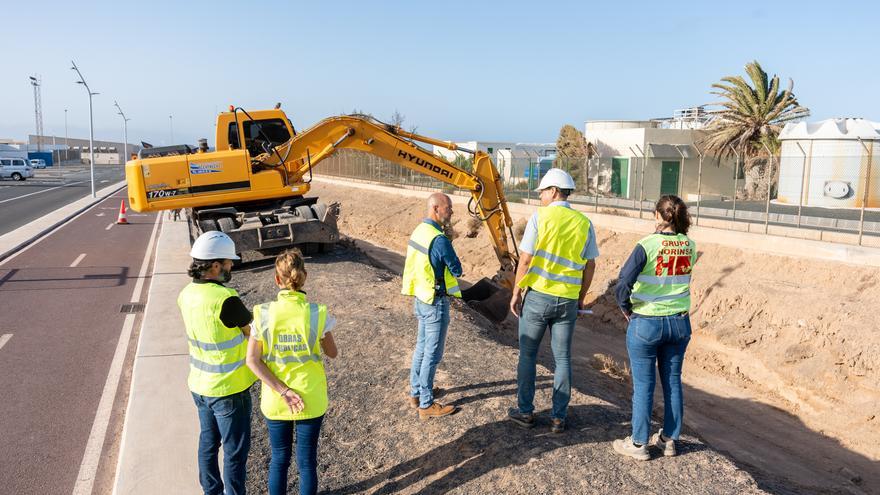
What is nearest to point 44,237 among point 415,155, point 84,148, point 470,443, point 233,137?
point 233,137

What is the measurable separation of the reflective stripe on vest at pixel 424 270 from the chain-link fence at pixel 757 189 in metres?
12.0

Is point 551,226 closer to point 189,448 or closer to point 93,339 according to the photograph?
point 189,448

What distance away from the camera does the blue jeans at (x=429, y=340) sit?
554cm

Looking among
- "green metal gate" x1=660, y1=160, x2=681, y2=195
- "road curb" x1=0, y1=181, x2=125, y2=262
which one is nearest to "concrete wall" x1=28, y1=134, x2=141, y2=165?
"road curb" x1=0, y1=181, x2=125, y2=262

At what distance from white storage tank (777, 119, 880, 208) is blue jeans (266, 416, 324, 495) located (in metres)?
17.7

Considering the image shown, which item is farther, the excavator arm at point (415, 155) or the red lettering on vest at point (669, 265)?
the excavator arm at point (415, 155)

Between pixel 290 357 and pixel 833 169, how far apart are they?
2173 cm

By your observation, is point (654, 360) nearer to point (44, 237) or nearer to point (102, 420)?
point (102, 420)

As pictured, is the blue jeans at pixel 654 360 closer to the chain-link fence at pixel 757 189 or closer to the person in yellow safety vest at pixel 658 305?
the person in yellow safety vest at pixel 658 305

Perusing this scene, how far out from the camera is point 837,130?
23.9 meters

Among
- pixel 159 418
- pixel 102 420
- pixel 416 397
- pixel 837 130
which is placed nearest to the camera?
pixel 416 397

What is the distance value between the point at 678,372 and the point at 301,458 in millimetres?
2783

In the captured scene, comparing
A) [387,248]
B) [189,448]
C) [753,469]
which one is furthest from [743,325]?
[387,248]

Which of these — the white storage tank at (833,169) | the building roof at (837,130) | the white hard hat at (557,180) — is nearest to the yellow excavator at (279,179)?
the white hard hat at (557,180)
